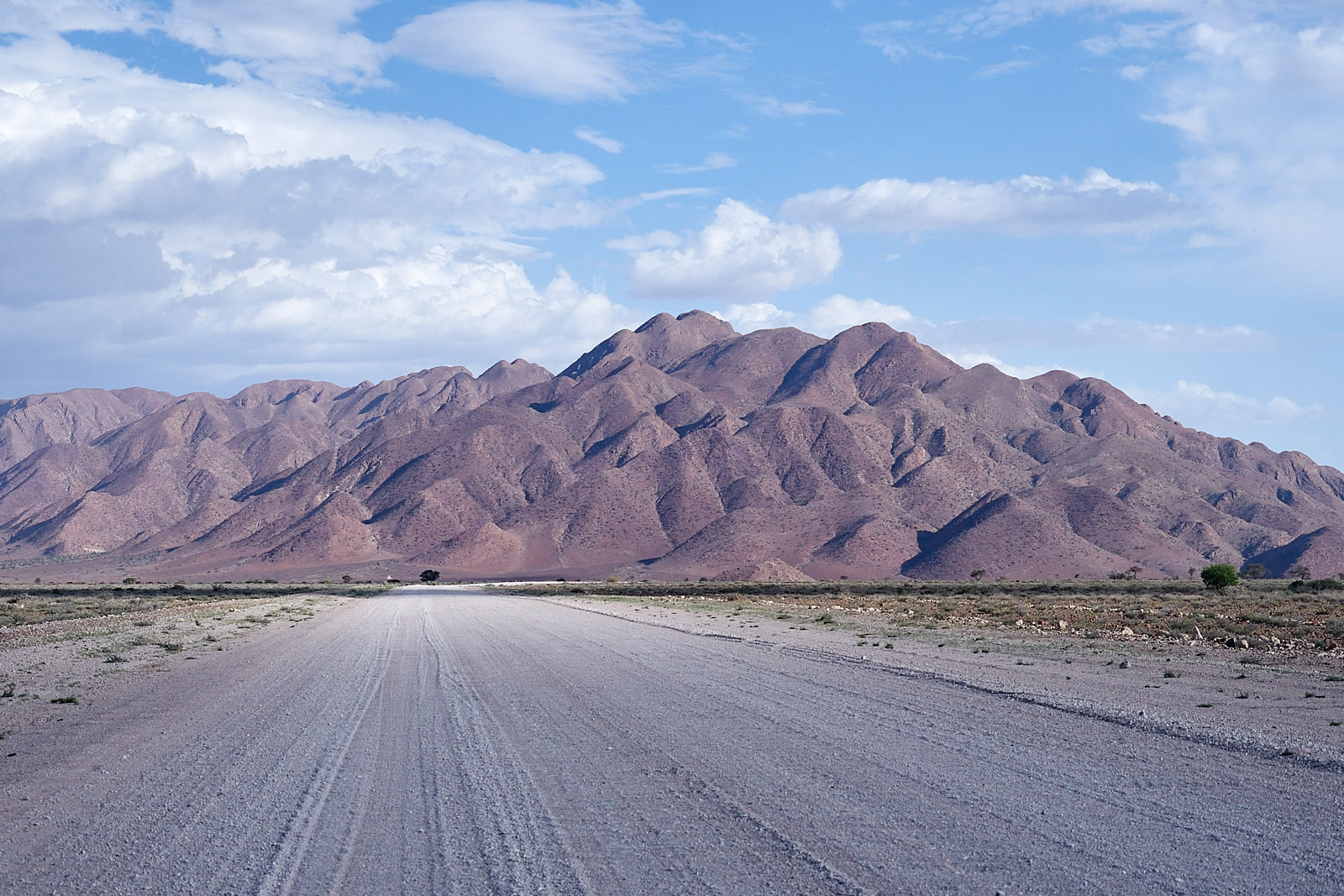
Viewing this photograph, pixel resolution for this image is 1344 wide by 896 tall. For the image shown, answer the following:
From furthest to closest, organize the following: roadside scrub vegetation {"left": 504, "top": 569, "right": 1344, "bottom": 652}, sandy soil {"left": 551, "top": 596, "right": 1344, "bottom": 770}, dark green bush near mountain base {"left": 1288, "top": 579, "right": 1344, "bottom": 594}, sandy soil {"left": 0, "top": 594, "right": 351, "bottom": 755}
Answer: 1. dark green bush near mountain base {"left": 1288, "top": 579, "right": 1344, "bottom": 594}
2. roadside scrub vegetation {"left": 504, "top": 569, "right": 1344, "bottom": 652}
3. sandy soil {"left": 0, "top": 594, "right": 351, "bottom": 755}
4. sandy soil {"left": 551, "top": 596, "right": 1344, "bottom": 770}

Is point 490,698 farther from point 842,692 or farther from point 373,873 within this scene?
point 373,873

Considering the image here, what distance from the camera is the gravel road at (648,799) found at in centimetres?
680

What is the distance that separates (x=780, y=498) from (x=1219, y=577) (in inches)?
3807

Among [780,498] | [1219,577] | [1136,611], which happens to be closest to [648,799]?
[1136,611]

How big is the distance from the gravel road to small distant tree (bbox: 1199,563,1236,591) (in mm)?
47977

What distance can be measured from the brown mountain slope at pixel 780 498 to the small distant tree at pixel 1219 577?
177ft

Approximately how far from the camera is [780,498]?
152m

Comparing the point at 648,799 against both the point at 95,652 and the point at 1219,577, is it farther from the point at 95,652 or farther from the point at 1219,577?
the point at 1219,577

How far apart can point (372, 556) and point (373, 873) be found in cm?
14759

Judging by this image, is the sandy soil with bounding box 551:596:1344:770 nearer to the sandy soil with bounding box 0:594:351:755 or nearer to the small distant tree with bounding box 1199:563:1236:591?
the sandy soil with bounding box 0:594:351:755

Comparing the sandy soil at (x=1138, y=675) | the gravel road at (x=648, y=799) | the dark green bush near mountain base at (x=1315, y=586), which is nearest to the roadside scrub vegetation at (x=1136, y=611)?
the dark green bush near mountain base at (x=1315, y=586)

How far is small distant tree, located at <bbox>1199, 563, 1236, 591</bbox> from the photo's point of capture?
56.0 metres

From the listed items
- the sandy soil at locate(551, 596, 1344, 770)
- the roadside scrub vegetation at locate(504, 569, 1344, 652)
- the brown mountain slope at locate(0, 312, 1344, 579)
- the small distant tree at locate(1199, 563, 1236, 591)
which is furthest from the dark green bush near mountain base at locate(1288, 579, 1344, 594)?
the brown mountain slope at locate(0, 312, 1344, 579)

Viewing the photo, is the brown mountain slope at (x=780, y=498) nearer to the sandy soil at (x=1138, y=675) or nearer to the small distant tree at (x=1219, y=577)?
the small distant tree at (x=1219, y=577)
